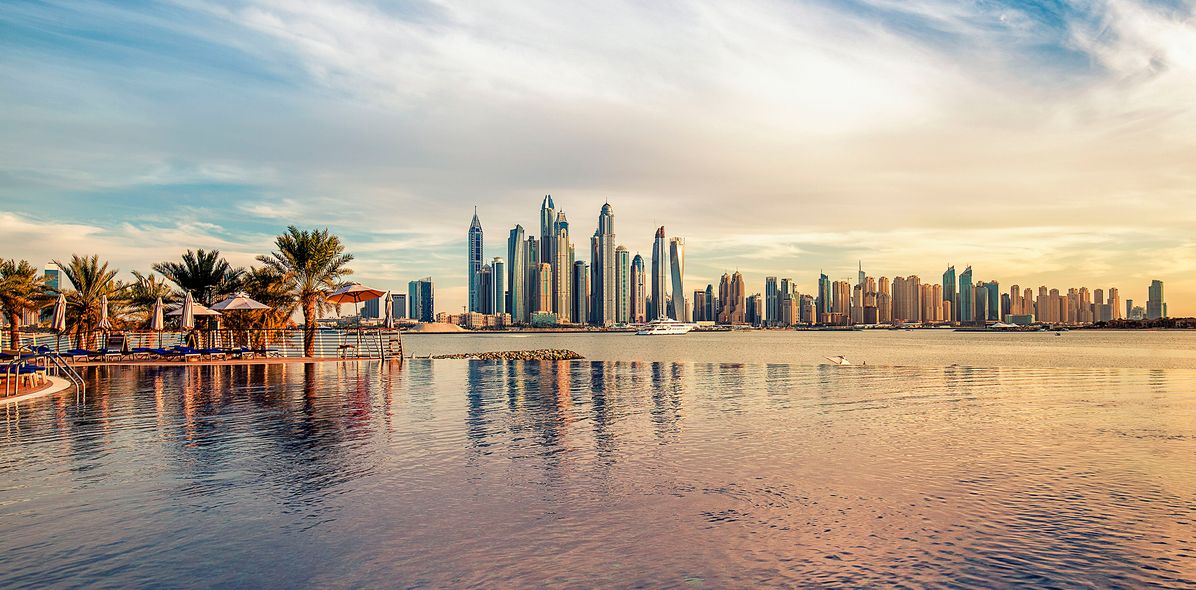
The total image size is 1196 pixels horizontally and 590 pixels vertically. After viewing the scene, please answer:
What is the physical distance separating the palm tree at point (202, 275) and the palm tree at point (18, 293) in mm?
6364

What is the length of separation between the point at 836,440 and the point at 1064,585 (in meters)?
8.29

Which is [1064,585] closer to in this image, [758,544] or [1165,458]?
[758,544]

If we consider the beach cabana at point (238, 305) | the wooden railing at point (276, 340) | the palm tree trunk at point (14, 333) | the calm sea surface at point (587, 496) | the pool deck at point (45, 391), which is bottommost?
the calm sea surface at point (587, 496)

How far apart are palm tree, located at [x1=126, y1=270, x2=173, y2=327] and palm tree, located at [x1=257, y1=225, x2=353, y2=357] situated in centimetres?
667

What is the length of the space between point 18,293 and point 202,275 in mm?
10970

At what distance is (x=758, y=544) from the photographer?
8.46 m

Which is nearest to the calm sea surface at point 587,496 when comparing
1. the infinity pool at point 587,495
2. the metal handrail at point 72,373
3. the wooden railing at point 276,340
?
the infinity pool at point 587,495

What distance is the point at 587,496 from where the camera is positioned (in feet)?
34.3

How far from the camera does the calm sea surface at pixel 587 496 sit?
7582 millimetres

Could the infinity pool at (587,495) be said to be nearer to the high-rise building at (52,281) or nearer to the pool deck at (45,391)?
the pool deck at (45,391)

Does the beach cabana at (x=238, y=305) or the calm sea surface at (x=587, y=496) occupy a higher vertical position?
the beach cabana at (x=238, y=305)

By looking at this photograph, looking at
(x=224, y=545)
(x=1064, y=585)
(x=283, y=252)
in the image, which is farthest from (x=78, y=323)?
(x=1064, y=585)

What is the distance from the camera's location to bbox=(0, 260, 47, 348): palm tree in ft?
111

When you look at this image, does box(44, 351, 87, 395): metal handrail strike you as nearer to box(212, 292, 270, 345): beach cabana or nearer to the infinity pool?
the infinity pool
